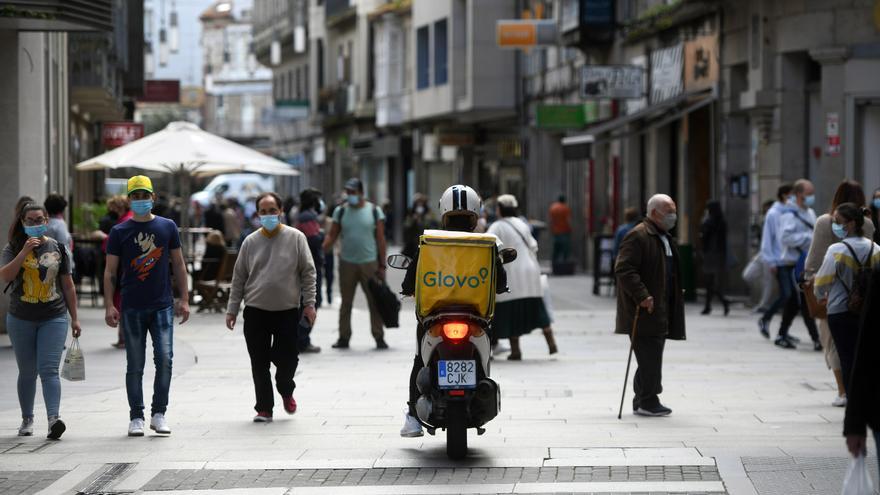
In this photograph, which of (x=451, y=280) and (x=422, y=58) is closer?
(x=451, y=280)

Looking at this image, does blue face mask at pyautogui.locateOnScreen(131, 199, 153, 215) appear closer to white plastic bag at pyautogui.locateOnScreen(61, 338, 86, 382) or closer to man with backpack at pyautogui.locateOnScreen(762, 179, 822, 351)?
white plastic bag at pyautogui.locateOnScreen(61, 338, 86, 382)

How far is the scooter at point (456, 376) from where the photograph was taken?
33.2ft

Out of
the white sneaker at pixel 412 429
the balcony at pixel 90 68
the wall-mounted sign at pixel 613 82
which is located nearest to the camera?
the white sneaker at pixel 412 429

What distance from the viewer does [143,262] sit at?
11.6 metres

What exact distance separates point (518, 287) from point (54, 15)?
604 centimetres

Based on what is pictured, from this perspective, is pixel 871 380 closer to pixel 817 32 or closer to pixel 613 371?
pixel 613 371

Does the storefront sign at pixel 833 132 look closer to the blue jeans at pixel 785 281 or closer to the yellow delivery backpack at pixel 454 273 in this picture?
the blue jeans at pixel 785 281

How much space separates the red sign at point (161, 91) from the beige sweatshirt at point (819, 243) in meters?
35.3

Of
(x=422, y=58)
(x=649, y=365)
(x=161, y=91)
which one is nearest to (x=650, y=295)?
(x=649, y=365)

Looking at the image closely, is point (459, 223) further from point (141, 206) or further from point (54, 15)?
point (54, 15)

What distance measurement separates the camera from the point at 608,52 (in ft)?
117

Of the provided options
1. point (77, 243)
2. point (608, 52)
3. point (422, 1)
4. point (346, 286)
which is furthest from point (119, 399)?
point (422, 1)

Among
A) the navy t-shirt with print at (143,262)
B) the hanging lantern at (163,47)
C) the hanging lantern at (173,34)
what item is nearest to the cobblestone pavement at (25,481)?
the navy t-shirt with print at (143,262)

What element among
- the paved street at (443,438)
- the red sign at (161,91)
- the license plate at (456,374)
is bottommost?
the paved street at (443,438)
